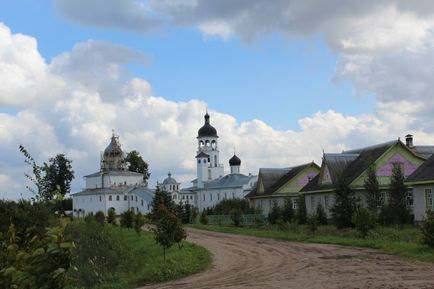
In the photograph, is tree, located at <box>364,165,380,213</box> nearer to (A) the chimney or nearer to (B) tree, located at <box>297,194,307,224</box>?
(B) tree, located at <box>297,194,307,224</box>

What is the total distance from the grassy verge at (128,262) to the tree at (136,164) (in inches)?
3060

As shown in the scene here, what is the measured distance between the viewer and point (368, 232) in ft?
89.9

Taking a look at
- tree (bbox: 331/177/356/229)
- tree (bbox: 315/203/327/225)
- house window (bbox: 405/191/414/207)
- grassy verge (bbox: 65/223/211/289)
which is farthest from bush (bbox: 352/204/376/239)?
tree (bbox: 315/203/327/225)

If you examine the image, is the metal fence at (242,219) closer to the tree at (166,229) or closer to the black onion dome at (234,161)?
the tree at (166,229)

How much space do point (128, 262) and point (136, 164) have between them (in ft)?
286

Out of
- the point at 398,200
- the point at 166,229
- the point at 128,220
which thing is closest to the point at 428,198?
the point at 398,200

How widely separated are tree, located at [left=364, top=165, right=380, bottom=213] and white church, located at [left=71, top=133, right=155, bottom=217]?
188 ft

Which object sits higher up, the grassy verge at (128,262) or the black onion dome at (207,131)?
the black onion dome at (207,131)

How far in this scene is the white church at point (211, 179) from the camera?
96.1 m

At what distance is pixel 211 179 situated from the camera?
107312mm

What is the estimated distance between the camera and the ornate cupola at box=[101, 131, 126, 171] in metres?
103

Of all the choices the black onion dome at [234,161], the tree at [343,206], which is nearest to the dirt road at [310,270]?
the tree at [343,206]

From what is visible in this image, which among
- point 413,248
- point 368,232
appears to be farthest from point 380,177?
point 413,248

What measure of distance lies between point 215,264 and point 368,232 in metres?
10.1
